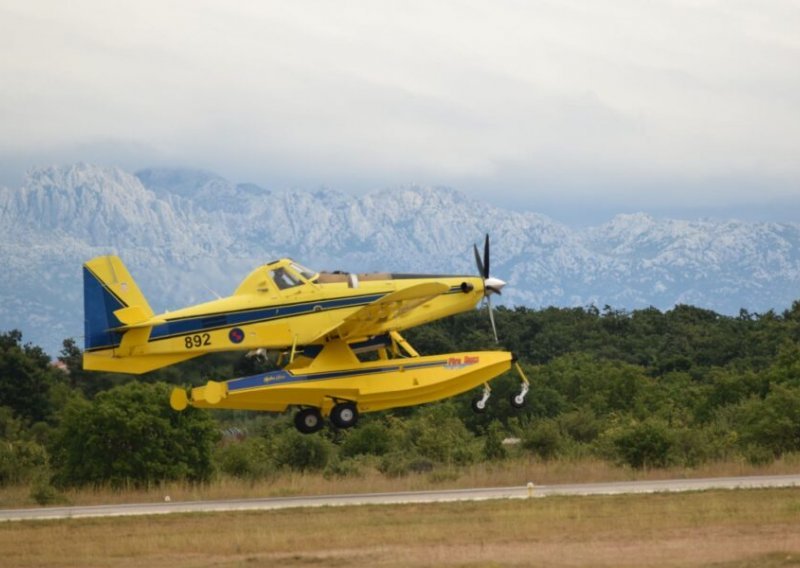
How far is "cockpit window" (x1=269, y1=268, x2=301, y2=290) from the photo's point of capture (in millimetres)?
39156

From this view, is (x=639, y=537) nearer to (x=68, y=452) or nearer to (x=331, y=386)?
(x=331, y=386)

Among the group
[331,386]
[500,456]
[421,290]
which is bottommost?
[500,456]

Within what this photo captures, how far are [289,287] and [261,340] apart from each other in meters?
1.56

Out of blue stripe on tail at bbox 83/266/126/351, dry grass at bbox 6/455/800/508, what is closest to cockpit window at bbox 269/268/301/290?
blue stripe on tail at bbox 83/266/126/351

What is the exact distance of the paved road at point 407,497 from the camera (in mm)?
40125

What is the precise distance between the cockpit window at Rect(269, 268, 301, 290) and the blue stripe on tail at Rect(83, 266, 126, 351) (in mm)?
3859

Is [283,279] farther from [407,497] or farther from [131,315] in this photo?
[407,497]

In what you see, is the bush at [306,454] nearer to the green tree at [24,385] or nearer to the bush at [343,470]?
the bush at [343,470]

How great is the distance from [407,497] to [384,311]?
19.3 feet

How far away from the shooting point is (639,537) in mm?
31938

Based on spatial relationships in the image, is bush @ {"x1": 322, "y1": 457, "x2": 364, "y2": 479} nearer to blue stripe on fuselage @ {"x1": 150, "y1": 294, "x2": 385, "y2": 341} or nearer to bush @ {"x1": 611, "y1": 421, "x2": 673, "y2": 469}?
bush @ {"x1": 611, "y1": 421, "x2": 673, "y2": 469}

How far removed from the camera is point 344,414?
3947 cm

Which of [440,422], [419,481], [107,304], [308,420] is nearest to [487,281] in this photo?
[308,420]

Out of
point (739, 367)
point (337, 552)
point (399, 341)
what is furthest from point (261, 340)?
point (739, 367)
